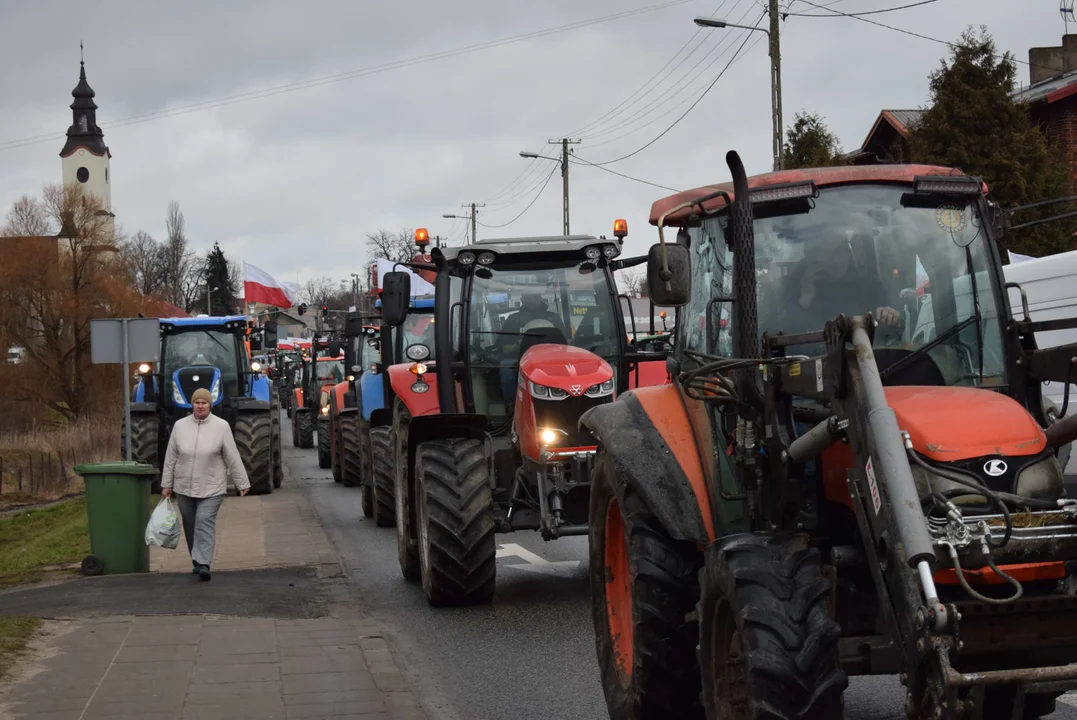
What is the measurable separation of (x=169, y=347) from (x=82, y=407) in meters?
31.3

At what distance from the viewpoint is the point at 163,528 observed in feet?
41.2

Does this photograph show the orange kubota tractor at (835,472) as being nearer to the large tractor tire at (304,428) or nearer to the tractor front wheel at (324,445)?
the tractor front wheel at (324,445)

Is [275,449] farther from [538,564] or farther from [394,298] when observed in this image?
[394,298]

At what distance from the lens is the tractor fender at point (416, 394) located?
1273cm

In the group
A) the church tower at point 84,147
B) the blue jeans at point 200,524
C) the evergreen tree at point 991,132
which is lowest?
the blue jeans at point 200,524

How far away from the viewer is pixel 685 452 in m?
6.02

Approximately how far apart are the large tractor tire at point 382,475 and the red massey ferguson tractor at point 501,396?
3642 millimetres

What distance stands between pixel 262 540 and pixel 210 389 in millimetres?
7417

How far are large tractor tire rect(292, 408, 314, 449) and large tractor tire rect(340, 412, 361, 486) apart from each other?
1281 cm

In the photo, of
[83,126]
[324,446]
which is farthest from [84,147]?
[324,446]

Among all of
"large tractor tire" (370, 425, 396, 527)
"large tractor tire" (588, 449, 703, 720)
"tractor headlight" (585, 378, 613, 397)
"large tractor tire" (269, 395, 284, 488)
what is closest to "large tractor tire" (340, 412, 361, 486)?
"large tractor tire" (269, 395, 284, 488)

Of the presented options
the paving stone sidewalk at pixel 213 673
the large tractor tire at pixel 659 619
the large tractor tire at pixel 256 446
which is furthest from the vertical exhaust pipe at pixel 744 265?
the large tractor tire at pixel 256 446

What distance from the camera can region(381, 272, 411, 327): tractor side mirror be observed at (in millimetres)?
11773

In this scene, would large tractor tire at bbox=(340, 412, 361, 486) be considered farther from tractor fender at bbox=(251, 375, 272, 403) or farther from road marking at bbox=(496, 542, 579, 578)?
road marking at bbox=(496, 542, 579, 578)
